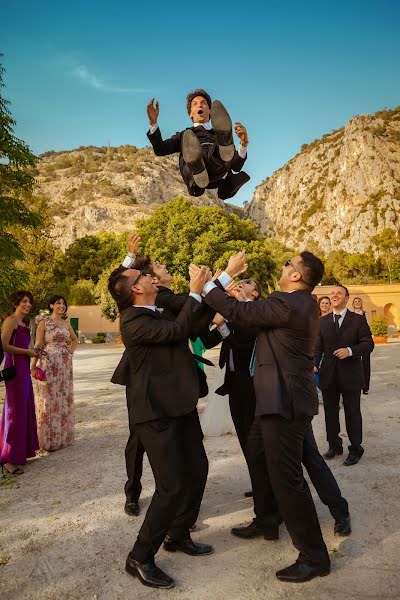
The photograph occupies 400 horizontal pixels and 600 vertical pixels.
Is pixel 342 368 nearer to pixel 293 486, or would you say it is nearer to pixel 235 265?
pixel 293 486

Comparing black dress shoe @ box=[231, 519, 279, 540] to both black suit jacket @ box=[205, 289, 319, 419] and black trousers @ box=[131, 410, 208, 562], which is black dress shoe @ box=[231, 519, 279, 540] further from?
black suit jacket @ box=[205, 289, 319, 419]

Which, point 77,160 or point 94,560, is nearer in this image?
point 94,560

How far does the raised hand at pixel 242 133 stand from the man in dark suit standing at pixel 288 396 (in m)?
1.66

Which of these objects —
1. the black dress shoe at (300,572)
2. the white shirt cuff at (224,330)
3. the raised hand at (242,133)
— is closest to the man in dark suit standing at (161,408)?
the black dress shoe at (300,572)

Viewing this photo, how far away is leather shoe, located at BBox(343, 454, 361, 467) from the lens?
5215 millimetres

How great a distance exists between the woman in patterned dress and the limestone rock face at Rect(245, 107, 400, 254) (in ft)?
337

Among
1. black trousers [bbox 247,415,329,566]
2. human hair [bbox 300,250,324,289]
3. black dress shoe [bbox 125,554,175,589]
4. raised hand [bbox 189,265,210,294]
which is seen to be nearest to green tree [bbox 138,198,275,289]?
human hair [bbox 300,250,324,289]

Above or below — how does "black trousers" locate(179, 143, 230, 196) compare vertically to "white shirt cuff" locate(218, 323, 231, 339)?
above

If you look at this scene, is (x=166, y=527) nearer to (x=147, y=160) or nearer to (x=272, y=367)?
(x=272, y=367)

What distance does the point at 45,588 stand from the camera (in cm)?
290

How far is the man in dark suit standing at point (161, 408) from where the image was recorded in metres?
2.97

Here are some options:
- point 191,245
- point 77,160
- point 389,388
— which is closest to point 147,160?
point 77,160

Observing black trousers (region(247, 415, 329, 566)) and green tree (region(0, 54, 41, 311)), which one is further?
green tree (region(0, 54, 41, 311))

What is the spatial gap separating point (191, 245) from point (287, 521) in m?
33.0
